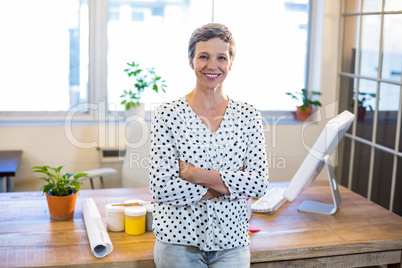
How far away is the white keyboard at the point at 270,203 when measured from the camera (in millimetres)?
2303

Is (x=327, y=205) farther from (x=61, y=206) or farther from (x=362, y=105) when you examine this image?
(x=362, y=105)

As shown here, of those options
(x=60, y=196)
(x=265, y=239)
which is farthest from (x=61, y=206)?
(x=265, y=239)

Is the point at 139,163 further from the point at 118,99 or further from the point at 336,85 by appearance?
the point at 336,85

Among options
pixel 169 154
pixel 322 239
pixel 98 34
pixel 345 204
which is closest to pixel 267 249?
pixel 322 239

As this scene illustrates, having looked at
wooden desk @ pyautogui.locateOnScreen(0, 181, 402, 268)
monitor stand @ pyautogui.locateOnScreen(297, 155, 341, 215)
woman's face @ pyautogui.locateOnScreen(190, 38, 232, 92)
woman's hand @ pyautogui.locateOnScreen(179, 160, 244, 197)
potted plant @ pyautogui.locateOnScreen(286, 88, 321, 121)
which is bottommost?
wooden desk @ pyautogui.locateOnScreen(0, 181, 402, 268)

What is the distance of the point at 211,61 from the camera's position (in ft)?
5.72

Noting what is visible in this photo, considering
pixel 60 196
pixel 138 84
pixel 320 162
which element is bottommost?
pixel 60 196

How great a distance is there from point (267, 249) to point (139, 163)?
1.66 m

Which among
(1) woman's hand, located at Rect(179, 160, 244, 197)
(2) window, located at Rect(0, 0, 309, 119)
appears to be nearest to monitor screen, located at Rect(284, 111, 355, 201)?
(1) woman's hand, located at Rect(179, 160, 244, 197)

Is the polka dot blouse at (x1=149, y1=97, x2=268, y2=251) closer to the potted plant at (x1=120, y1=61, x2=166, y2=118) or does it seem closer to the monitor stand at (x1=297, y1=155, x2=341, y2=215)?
the monitor stand at (x1=297, y1=155, x2=341, y2=215)

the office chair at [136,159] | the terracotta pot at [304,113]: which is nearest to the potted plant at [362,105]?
the terracotta pot at [304,113]

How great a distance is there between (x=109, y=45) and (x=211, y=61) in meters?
2.21

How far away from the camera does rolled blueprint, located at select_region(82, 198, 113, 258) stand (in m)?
1.77

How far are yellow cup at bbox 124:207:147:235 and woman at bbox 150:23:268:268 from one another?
0.70 feet
